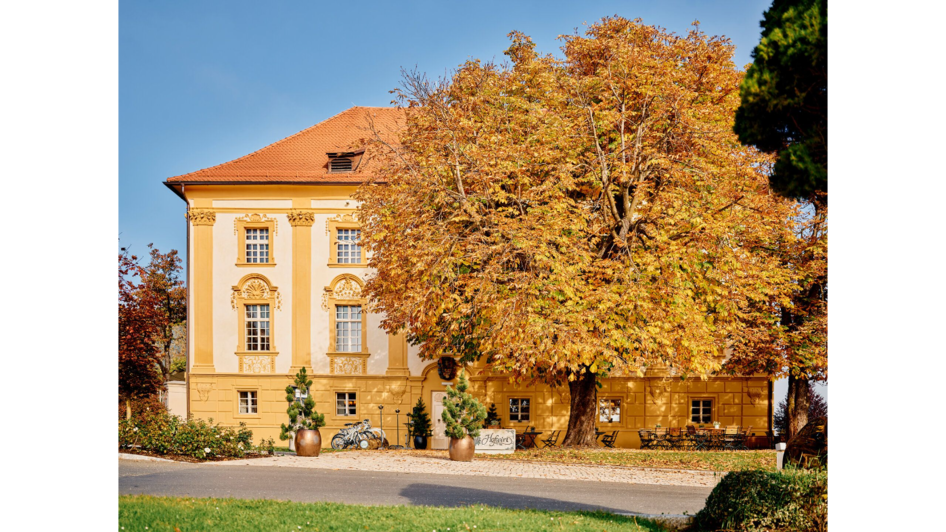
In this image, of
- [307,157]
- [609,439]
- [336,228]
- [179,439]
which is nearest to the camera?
[179,439]

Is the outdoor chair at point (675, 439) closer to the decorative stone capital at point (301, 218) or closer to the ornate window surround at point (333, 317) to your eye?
the ornate window surround at point (333, 317)

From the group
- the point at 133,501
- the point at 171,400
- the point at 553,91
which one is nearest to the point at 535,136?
the point at 553,91

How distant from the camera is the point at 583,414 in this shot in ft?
67.3

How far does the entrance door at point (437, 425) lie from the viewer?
26.4 m

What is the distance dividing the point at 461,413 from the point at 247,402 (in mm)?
13830

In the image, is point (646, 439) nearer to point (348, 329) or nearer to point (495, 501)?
point (348, 329)

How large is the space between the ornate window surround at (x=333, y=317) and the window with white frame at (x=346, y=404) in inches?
33.9

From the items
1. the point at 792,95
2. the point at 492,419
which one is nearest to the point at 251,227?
the point at 492,419

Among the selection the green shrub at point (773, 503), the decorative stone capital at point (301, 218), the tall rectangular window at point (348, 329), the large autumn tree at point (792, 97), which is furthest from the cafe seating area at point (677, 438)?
the large autumn tree at point (792, 97)
